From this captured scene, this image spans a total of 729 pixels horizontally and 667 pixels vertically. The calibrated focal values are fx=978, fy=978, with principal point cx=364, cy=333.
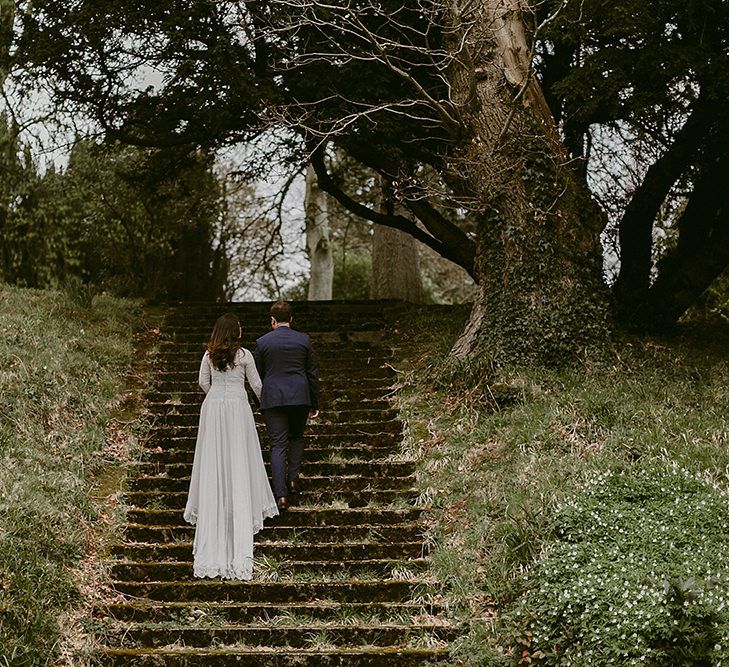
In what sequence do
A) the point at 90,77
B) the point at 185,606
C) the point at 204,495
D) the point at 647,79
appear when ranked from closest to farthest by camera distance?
1. the point at 185,606
2. the point at 204,495
3. the point at 647,79
4. the point at 90,77

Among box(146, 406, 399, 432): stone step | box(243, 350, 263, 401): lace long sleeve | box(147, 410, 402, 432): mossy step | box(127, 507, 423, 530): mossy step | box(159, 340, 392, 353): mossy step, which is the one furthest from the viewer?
box(159, 340, 392, 353): mossy step

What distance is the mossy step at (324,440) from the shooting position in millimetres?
10539

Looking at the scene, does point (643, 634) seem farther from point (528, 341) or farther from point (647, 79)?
point (647, 79)

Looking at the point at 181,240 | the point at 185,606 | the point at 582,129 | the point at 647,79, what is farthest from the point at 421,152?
the point at 185,606

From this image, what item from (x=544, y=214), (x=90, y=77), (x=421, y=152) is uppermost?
(x=90, y=77)

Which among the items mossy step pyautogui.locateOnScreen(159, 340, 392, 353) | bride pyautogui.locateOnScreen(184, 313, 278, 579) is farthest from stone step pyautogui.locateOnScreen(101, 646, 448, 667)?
mossy step pyautogui.locateOnScreen(159, 340, 392, 353)

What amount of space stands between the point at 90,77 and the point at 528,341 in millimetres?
7539

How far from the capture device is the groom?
870 cm

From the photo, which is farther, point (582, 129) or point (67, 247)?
point (67, 247)

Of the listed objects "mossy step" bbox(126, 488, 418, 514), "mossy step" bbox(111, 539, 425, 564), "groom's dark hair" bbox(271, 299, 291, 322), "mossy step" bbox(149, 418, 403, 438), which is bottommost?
A: "mossy step" bbox(111, 539, 425, 564)

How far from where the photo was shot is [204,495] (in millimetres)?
7992

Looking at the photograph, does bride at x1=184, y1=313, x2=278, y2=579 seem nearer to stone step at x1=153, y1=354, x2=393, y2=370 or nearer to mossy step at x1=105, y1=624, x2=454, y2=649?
mossy step at x1=105, y1=624, x2=454, y2=649

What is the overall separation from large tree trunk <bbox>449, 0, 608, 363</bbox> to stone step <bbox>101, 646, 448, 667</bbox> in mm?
5078

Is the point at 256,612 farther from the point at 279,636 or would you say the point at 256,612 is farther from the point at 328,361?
the point at 328,361
